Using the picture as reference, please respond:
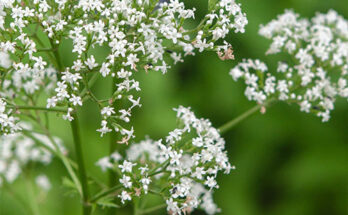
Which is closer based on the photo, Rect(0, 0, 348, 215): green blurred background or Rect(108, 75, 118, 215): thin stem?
Rect(108, 75, 118, 215): thin stem

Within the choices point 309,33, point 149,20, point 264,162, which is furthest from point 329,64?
point 264,162

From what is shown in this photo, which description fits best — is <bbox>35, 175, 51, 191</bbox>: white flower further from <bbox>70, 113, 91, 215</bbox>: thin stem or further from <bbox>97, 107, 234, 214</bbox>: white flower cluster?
<bbox>97, 107, 234, 214</bbox>: white flower cluster

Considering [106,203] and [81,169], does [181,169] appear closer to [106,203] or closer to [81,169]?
[106,203]

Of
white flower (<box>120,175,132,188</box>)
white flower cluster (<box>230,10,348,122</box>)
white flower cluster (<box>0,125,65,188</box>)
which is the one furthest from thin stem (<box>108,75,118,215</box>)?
white flower cluster (<box>0,125,65,188</box>)

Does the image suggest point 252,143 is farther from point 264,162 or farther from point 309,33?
point 309,33

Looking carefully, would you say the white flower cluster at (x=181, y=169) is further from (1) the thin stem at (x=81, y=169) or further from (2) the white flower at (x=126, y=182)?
(1) the thin stem at (x=81, y=169)

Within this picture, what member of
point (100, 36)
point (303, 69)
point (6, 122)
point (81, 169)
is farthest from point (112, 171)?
point (303, 69)
